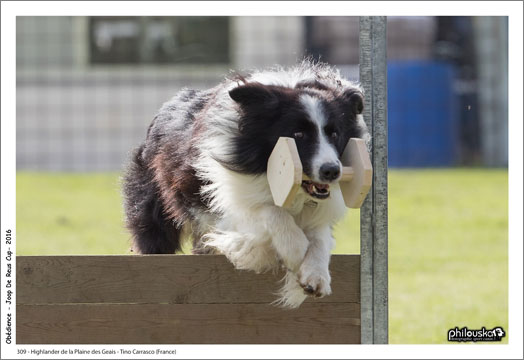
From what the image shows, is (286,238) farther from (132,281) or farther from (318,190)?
(132,281)

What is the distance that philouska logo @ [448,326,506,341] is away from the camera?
452cm

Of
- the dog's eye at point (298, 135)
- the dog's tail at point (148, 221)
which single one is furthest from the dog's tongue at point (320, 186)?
the dog's tail at point (148, 221)

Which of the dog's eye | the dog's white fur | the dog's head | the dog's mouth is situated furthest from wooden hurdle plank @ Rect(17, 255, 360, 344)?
the dog's eye

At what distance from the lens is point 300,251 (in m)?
4.07

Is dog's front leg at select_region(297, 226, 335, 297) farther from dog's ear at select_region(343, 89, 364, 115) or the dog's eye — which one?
dog's ear at select_region(343, 89, 364, 115)

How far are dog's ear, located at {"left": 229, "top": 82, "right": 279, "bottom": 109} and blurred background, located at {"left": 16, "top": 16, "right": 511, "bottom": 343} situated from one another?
22.1 ft

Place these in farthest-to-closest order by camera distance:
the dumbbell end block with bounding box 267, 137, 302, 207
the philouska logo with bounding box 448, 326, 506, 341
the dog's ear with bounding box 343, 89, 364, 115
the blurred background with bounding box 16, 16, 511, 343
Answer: the blurred background with bounding box 16, 16, 511, 343, the philouska logo with bounding box 448, 326, 506, 341, the dog's ear with bounding box 343, 89, 364, 115, the dumbbell end block with bounding box 267, 137, 302, 207

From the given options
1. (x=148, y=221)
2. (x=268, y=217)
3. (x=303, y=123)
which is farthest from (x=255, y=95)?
(x=148, y=221)

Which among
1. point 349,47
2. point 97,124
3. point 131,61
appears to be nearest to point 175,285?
point 97,124

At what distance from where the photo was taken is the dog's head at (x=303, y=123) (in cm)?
392

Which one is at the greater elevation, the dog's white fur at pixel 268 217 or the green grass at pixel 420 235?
the dog's white fur at pixel 268 217

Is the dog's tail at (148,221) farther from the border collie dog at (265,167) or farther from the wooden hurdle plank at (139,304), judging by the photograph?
the wooden hurdle plank at (139,304)

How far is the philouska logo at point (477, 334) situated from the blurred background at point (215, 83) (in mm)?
6114

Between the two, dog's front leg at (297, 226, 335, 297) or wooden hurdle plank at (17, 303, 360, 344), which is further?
wooden hurdle plank at (17, 303, 360, 344)
